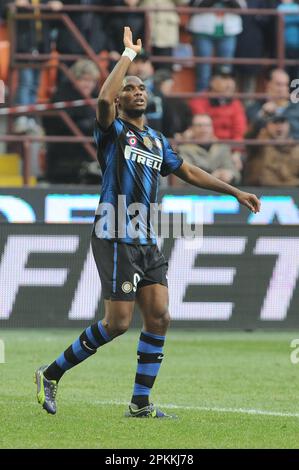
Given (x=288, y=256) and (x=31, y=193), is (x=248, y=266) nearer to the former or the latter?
(x=288, y=256)

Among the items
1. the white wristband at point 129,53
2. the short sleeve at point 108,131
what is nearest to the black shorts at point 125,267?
the short sleeve at point 108,131

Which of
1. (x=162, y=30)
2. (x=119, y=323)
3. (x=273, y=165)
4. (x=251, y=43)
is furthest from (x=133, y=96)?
(x=251, y=43)

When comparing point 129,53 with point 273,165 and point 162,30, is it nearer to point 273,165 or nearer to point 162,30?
point 273,165

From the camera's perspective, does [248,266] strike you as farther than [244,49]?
No

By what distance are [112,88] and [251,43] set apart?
11.1 m

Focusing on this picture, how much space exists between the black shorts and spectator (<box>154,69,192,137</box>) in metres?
8.05

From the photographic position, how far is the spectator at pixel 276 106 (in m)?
17.0

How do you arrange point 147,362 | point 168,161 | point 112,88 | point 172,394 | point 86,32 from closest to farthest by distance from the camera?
point 112,88 → point 147,362 → point 168,161 → point 172,394 → point 86,32

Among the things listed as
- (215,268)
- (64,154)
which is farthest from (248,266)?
(64,154)

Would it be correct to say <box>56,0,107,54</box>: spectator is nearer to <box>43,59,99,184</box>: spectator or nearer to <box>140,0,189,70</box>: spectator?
<box>43,59,99,184</box>: spectator

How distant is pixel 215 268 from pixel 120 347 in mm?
1619

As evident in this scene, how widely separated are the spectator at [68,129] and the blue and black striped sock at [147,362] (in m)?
8.02

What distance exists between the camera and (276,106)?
1753 centimetres

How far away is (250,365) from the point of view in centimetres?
1140
